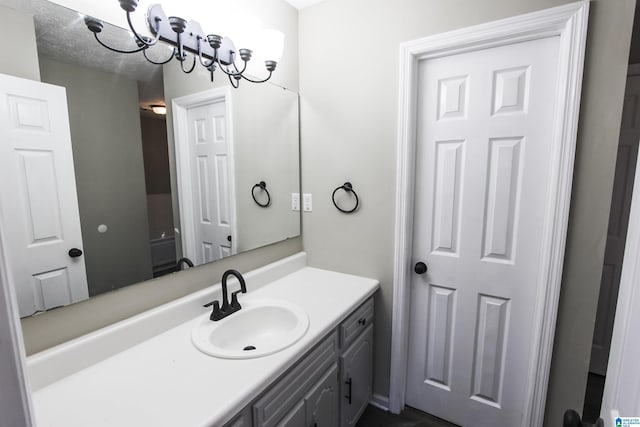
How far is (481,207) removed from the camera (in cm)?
153

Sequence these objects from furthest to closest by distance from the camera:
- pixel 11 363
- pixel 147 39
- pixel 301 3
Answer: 1. pixel 301 3
2. pixel 147 39
3. pixel 11 363

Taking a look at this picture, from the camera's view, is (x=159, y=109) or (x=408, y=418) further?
(x=408, y=418)

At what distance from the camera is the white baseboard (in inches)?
73.4

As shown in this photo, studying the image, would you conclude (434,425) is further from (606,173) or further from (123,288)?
(123,288)

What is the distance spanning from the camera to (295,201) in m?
2.02

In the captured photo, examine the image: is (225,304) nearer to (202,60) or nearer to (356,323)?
(356,323)

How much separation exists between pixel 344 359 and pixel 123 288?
1.01m

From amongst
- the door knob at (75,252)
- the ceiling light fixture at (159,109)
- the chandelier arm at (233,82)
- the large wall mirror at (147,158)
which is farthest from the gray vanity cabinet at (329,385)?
the chandelier arm at (233,82)

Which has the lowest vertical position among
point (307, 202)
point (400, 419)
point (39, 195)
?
point (400, 419)

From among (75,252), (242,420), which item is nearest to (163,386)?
(242,420)

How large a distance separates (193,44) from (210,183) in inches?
23.8

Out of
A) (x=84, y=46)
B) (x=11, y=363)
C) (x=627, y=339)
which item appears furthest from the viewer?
(x=84, y=46)

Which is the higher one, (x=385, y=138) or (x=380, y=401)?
(x=385, y=138)

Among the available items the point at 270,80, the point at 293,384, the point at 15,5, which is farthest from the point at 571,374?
the point at 15,5
